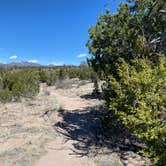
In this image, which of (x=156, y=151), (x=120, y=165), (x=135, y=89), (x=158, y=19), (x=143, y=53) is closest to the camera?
(x=156, y=151)

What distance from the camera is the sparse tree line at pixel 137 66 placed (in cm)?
689

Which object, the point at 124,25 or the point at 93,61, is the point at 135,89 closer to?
the point at 124,25

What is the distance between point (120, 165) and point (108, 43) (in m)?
6.15

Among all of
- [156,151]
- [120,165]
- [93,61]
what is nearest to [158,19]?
[93,61]

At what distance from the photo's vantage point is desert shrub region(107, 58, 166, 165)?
6.61 metres

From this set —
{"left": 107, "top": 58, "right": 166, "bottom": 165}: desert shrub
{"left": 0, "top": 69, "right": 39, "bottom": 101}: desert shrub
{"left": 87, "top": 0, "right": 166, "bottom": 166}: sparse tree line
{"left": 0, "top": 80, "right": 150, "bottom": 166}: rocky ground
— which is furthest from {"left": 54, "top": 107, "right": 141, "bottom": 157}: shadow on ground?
{"left": 0, "top": 69, "right": 39, "bottom": 101}: desert shrub

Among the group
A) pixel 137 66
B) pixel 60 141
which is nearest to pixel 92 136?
pixel 60 141

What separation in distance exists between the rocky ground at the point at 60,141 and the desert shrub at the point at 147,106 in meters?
2.01

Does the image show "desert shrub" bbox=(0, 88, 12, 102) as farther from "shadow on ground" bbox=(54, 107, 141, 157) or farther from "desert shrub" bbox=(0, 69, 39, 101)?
"shadow on ground" bbox=(54, 107, 141, 157)

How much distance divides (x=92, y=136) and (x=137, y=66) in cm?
462

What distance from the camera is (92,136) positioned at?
13.7 meters

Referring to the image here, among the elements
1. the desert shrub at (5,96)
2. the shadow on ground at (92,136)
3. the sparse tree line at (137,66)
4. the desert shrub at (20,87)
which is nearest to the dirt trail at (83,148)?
the shadow on ground at (92,136)

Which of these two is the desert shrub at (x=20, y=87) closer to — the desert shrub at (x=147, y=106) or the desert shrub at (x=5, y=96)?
the desert shrub at (x=5, y=96)

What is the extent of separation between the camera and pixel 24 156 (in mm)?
10656
